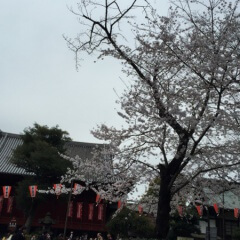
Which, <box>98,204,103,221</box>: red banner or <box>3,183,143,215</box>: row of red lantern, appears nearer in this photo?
<box>3,183,143,215</box>: row of red lantern

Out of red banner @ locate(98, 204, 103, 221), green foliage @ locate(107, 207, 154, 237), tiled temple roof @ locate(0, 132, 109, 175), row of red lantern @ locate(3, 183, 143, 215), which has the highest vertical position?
tiled temple roof @ locate(0, 132, 109, 175)

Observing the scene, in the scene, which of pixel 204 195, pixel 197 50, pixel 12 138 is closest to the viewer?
pixel 197 50

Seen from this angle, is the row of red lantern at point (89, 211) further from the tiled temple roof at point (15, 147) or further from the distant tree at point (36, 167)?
the tiled temple roof at point (15, 147)

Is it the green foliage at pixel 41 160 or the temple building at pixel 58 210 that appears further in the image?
the temple building at pixel 58 210

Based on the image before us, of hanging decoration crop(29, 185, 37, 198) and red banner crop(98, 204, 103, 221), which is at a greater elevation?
hanging decoration crop(29, 185, 37, 198)

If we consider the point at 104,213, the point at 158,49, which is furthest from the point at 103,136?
the point at 104,213

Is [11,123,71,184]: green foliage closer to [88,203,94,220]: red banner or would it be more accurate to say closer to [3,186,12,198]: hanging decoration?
[3,186,12,198]: hanging decoration

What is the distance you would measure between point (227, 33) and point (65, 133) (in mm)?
17873

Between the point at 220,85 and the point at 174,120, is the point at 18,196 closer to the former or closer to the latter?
the point at 174,120

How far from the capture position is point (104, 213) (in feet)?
80.9

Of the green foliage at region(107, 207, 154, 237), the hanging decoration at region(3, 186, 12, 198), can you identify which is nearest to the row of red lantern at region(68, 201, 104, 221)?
the green foliage at region(107, 207, 154, 237)

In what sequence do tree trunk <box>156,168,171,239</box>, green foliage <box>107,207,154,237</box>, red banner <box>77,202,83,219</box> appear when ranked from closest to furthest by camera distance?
tree trunk <box>156,168,171,239</box> → green foliage <box>107,207,154,237</box> → red banner <box>77,202,83,219</box>

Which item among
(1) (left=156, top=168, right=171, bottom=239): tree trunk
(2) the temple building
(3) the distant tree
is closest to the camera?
(1) (left=156, top=168, right=171, bottom=239): tree trunk

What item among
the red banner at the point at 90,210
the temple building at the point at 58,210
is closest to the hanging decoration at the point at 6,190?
the temple building at the point at 58,210
